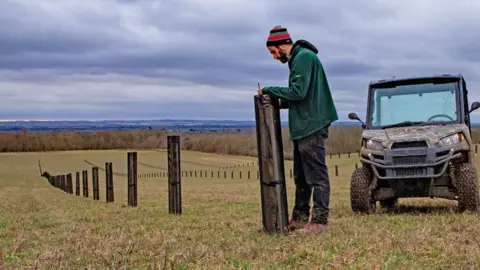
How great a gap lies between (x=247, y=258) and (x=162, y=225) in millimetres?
3075

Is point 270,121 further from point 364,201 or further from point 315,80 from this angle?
point 364,201

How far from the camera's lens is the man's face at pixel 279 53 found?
739 cm

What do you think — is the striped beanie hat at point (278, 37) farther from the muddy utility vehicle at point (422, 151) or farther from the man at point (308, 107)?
the muddy utility vehicle at point (422, 151)

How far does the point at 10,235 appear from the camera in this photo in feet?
25.9

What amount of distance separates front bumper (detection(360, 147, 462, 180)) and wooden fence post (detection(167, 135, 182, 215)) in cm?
328

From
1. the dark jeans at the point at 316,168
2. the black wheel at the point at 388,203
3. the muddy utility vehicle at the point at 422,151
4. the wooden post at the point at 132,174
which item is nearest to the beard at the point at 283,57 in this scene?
the dark jeans at the point at 316,168

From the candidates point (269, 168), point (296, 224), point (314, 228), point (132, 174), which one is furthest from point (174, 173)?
point (132, 174)

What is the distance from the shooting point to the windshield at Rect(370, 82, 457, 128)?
11398 mm

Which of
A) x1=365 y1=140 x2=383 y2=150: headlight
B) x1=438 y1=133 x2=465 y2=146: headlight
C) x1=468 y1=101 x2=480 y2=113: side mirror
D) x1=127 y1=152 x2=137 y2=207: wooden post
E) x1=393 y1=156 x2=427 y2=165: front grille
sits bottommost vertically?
x1=127 y1=152 x2=137 y2=207: wooden post

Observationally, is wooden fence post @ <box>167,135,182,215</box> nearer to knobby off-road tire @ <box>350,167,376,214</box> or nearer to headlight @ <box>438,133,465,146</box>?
knobby off-road tire @ <box>350,167,376,214</box>

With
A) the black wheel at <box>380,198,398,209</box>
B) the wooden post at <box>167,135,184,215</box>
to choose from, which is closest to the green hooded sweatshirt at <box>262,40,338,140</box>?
the wooden post at <box>167,135,184,215</box>

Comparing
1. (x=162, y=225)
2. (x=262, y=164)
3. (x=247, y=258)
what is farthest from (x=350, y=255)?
(x=162, y=225)

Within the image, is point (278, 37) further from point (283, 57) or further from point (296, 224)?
point (296, 224)

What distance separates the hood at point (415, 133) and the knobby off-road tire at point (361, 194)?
0.64 meters
